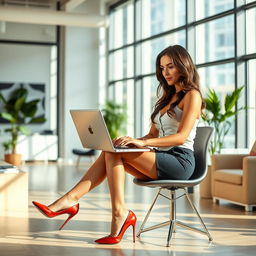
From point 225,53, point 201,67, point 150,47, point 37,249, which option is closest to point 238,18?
point 225,53

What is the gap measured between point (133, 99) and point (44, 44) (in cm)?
291

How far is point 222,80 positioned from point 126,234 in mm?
5069

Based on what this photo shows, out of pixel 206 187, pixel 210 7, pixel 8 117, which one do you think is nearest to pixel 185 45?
pixel 210 7

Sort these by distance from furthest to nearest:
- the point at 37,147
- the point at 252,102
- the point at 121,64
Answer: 1. the point at 37,147
2. the point at 121,64
3. the point at 252,102

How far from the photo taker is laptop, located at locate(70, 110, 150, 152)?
3.49 m

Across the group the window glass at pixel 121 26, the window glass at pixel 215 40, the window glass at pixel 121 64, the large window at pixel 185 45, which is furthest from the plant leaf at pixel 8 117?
the window glass at pixel 215 40

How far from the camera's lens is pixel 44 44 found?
1344 centimetres

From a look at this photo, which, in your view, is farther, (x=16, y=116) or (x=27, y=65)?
(x=27, y=65)

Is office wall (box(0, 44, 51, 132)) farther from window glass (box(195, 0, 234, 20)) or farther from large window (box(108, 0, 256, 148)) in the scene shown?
window glass (box(195, 0, 234, 20))

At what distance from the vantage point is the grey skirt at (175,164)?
362 cm

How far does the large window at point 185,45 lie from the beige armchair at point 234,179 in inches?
71.3

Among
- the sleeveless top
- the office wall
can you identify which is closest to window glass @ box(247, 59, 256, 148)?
the sleeveless top

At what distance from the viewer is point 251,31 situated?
316 inches

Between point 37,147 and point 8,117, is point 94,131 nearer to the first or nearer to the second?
point 8,117
